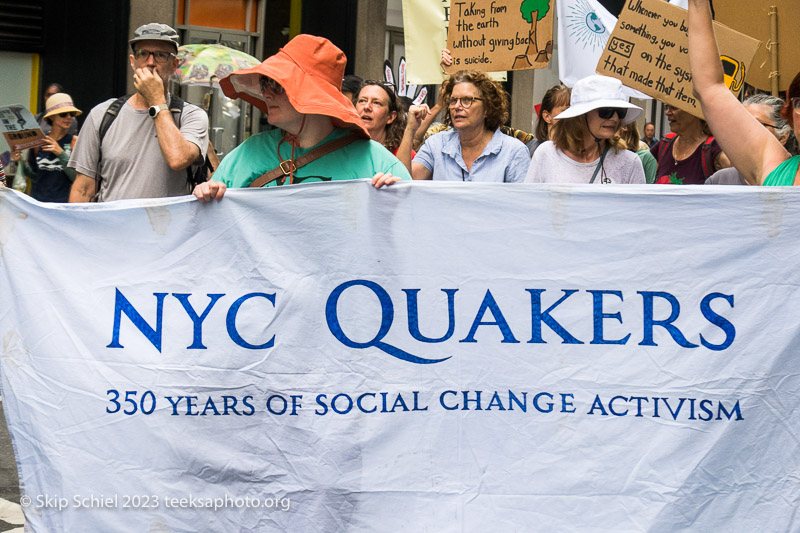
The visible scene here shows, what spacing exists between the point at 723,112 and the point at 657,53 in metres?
1.81

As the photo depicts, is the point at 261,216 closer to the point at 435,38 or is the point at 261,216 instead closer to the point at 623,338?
the point at 623,338

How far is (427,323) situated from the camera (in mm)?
3629

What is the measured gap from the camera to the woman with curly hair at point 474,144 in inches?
219

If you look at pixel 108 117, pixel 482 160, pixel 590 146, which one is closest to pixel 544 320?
pixel 590 146

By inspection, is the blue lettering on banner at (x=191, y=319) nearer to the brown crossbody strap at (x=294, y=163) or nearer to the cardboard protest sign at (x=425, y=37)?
the brown crossbody strap at (x=294, y=163)

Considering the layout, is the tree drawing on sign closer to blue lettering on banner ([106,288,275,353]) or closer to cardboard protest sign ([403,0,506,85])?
cardboard protest sign ([403,0,506,85])

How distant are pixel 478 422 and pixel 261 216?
987 millimetres

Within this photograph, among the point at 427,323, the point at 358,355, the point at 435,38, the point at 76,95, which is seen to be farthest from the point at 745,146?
the point at 76,95

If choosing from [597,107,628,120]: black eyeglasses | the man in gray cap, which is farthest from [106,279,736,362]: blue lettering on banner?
[597,107,628,120]: black eyeglasses

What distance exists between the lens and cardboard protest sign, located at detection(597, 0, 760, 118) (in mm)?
5453

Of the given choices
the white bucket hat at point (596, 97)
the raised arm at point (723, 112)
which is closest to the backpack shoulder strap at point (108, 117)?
the white bucket hat at point (596, 97)

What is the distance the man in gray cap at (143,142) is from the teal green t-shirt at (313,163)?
2.89 feet

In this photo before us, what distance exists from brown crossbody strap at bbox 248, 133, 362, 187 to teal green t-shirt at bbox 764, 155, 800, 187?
148cm

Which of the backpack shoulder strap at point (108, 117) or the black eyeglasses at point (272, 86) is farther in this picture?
the backpack shoulder strap at point (108, 117)
